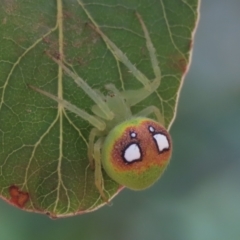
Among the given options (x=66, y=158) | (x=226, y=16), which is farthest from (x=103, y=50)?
(x=226, y=16)

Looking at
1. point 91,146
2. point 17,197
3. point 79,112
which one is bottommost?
point 17,197

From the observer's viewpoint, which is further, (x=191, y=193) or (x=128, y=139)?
(x=191, y=193)

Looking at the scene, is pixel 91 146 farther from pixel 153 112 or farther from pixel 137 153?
pixel 153 112

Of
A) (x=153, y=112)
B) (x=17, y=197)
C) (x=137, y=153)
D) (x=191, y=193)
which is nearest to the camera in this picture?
(x=17, y=197)

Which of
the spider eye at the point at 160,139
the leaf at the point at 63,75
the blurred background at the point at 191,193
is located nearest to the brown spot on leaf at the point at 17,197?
the leaf at the point at 63,75

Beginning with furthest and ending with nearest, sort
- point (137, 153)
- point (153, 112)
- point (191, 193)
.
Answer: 1. point (191, 193)
2. point (153, 112)
3. point (137, 153)

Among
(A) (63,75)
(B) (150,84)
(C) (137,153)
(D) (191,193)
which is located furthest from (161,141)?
(D) (191,193)

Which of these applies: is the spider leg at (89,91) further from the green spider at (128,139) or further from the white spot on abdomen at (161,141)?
the white spot on abdomen at (161,141)

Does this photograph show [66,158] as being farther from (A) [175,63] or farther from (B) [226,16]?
(B) [226,16]
